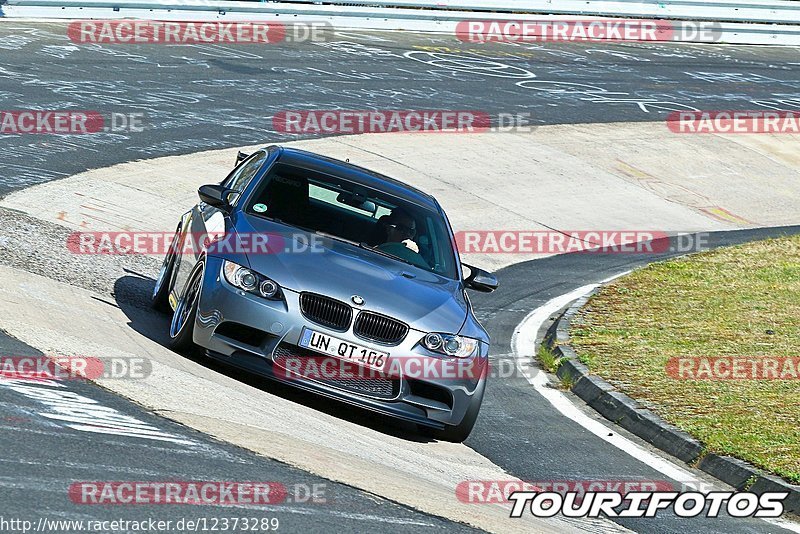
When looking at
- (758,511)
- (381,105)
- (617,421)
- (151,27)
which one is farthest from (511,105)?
(758,511)

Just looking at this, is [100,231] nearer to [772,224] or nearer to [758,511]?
[758,511]

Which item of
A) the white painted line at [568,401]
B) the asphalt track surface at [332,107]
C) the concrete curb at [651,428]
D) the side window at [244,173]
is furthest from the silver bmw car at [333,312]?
the concrete curb at [651,428]

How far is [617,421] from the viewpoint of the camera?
952cm

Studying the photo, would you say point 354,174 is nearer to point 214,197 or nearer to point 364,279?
point 214,197

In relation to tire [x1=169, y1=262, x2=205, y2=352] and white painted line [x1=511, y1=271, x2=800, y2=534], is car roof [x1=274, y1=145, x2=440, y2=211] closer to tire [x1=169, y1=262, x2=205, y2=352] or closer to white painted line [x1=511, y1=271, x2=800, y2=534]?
tire [x1=169, y1=262, x2=205, y2=352]

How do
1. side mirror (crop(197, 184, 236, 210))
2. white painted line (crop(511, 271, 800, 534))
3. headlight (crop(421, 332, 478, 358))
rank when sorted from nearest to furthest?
headlight (crop(421, 332, 478, 358)), white painted line (crop(511, 271, 800, 534)), side mirror (crop(197, 184, 236, 210))

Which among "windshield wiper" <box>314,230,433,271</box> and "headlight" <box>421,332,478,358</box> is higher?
"windshield wiper" <box>314,230,433,271</box>

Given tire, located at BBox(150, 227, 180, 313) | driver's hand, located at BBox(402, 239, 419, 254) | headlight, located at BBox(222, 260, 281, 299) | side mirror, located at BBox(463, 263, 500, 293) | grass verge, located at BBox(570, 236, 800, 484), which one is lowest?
grass verge, located at BBox(570, 236, 800, 484)

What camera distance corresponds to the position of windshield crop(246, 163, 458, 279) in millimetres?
8945

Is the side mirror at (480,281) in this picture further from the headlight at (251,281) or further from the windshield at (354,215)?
the headlight at (251,281)

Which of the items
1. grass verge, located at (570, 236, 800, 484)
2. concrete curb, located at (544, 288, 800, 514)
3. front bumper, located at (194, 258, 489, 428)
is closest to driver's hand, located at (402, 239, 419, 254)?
front bumper, located at (194, 258, 489, 428)

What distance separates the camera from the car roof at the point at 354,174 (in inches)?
370

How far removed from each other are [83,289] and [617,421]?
13.9ft

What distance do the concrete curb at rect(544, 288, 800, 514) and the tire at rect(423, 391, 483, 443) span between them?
164cm
